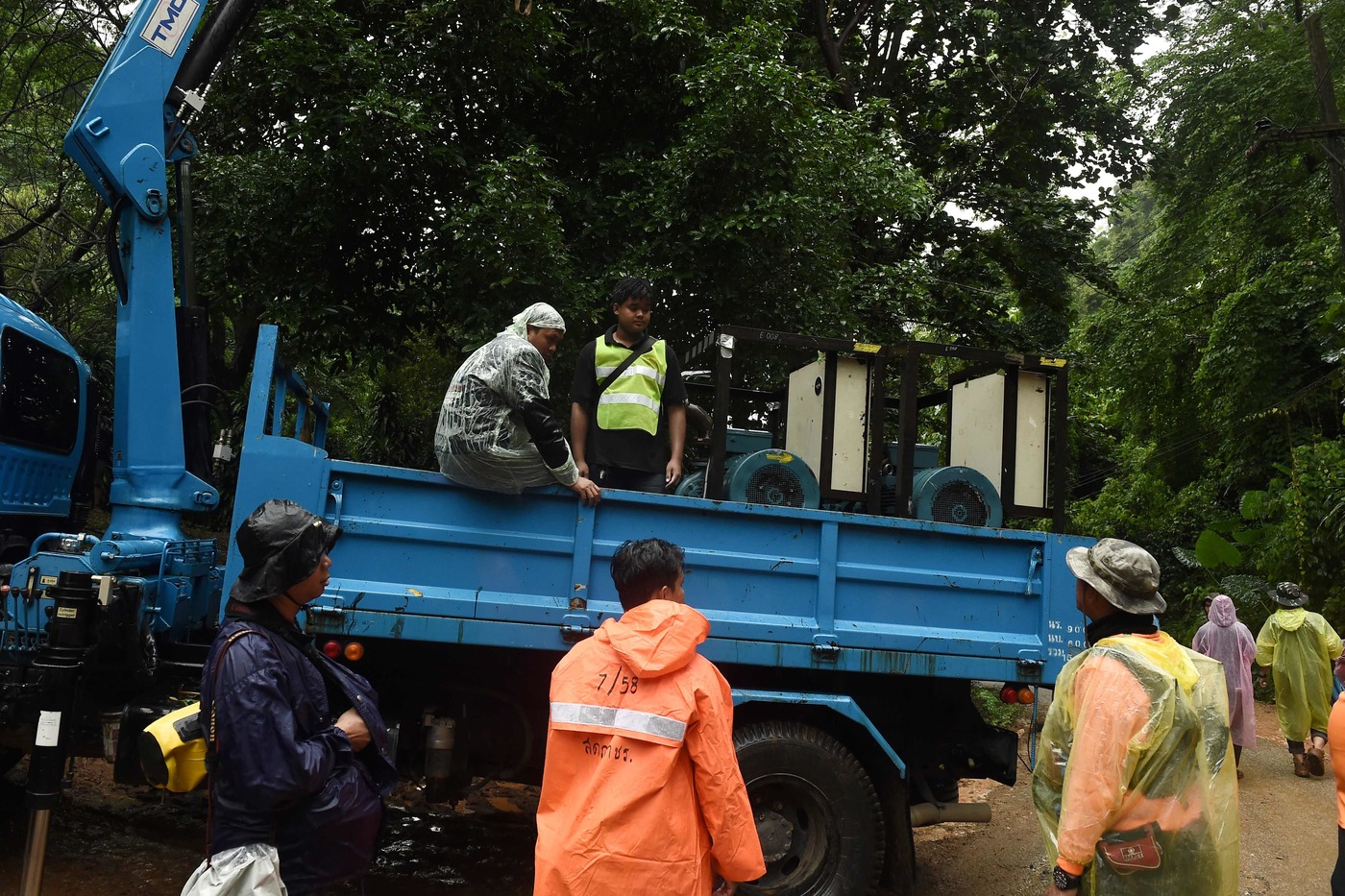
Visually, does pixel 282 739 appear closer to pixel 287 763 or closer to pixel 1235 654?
pixel 287 763

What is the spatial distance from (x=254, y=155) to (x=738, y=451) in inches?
200

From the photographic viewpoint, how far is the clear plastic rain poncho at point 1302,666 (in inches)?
326

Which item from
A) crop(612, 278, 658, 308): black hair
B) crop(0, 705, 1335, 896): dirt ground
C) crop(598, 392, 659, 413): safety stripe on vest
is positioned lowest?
crop(0, 705, 1335, 896): dirt ground

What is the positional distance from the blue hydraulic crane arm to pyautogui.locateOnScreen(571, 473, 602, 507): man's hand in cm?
195

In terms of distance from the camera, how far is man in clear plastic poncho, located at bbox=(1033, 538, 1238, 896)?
2.45 metres

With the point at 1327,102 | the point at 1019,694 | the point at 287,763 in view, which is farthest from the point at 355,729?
the point at 1327,102

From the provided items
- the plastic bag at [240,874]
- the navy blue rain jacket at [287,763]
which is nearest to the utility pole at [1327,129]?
the navy blue rain jacket at [287,763]

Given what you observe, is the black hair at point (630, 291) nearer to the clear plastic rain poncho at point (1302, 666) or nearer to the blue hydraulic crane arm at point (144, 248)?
the blue hydraulic crane arm at point (144, 248)

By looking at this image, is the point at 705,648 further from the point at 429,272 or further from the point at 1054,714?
the point at 429,272

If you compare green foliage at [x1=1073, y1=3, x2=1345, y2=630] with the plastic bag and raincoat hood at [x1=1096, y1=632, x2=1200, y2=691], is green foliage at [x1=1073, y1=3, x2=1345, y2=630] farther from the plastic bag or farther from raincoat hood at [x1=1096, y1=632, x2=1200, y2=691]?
the plastic bag

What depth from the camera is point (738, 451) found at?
5.36m

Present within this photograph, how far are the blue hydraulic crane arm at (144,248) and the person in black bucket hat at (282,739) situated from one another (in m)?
2.61

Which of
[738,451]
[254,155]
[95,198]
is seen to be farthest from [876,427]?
[95,198]

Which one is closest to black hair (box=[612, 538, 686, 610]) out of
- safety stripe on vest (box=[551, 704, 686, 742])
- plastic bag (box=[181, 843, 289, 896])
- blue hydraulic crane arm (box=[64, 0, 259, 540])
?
safety stripe on vest (box=[551, 704, 686, 742])
